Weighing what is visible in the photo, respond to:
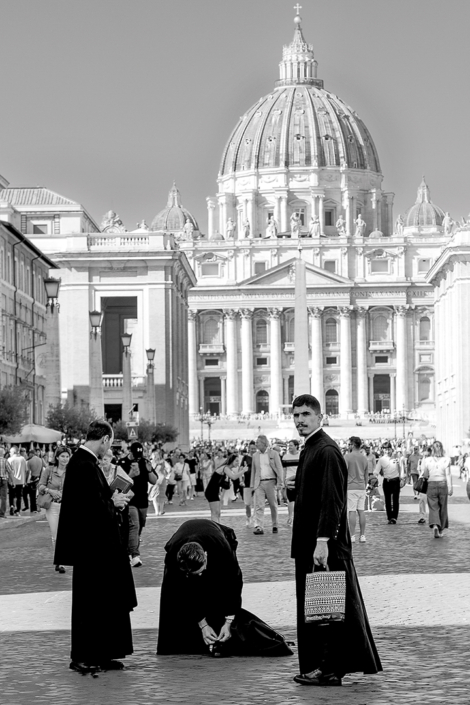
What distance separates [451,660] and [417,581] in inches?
211

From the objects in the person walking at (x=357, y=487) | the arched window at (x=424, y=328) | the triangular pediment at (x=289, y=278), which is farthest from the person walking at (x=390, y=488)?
the arched window at (x=424, y=328)

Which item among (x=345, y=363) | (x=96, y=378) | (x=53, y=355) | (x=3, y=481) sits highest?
(x=345, y=363)

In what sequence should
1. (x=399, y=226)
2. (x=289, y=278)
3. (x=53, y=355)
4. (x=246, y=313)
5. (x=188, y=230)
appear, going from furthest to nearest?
(x=188, y=230), (x=399, y=226), (x=246, y=313), (x=289, y=278), (x=53, y=355)

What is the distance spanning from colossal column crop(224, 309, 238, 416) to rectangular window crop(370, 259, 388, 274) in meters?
12.9

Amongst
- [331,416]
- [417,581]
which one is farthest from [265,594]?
[331,416]

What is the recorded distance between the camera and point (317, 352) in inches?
5472

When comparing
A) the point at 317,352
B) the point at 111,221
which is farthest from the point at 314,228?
the point at 111,221

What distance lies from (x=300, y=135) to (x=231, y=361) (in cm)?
2825

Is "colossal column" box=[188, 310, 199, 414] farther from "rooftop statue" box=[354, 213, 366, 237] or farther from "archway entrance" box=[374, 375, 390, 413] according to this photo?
"rooftop statue" box=[354, 213, 366, 237]

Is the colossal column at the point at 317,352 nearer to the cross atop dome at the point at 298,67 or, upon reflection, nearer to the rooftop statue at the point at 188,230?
the rooftop statue at the point at 188,230

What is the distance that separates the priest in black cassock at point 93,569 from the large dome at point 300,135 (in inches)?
5785

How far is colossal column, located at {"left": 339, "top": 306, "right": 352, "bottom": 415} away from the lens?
13712 cm

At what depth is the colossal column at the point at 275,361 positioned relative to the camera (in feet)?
454

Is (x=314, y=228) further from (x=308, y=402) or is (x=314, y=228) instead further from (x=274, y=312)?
(x=308, y=402)
